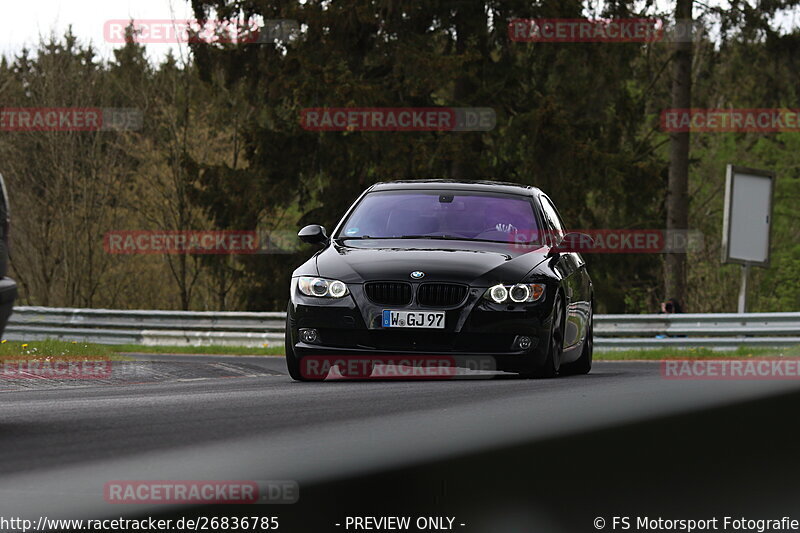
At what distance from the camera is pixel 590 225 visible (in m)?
33.8

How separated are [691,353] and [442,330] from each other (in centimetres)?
1205

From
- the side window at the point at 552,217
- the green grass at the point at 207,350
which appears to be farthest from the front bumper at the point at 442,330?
the green grass at the point at 207,350

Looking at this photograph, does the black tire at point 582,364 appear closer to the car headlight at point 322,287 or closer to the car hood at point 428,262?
the car hood at point 428,262

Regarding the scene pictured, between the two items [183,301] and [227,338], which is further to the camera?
[183,301]

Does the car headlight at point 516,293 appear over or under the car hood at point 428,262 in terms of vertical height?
under

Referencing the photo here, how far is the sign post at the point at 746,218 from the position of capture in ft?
75.7

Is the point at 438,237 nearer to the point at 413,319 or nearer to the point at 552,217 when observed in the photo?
the point at 413,319

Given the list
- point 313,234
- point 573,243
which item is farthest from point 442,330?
point 573,243

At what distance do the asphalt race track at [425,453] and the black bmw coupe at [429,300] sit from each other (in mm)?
1408

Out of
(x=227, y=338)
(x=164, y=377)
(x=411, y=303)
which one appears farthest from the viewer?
(x=227, y=338)

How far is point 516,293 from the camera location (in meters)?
10.5

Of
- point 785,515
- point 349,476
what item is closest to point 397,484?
point 349,476

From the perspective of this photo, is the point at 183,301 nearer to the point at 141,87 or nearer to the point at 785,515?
the point at 141,87

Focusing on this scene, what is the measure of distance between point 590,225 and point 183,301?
41.8ft
